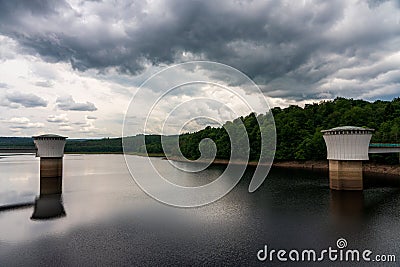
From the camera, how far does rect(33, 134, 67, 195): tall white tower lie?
42.6 m

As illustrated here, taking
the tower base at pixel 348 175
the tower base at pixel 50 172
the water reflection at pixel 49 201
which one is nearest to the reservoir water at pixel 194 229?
the water reflection at pixel 49 201

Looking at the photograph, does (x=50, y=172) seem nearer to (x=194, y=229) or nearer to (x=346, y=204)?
(x=194, y=229)

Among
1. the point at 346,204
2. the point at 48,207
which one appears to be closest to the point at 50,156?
the point at 48,207

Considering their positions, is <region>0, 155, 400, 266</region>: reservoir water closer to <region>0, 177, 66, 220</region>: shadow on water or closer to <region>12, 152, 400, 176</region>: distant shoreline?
<region>0, 177, 66, 220</region>: shadow on water

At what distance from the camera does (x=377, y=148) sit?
3847 cm

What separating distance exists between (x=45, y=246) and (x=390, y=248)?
20714mm

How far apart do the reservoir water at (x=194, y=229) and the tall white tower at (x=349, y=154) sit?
226cm

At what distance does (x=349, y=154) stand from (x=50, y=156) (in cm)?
4162

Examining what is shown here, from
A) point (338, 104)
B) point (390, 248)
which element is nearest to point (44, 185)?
point (390, 248)

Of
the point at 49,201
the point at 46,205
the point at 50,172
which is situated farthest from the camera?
the point at 50,172

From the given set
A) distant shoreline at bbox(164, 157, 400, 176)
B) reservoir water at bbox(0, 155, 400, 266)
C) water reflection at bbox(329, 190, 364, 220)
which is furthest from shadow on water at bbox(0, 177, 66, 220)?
distant shoreline at bbox(164, 157, 400, 176)

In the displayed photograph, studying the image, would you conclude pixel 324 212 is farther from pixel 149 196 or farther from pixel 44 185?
pixel 44 185

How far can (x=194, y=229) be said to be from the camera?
20.9 meters

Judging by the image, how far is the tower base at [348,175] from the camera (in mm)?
35188
